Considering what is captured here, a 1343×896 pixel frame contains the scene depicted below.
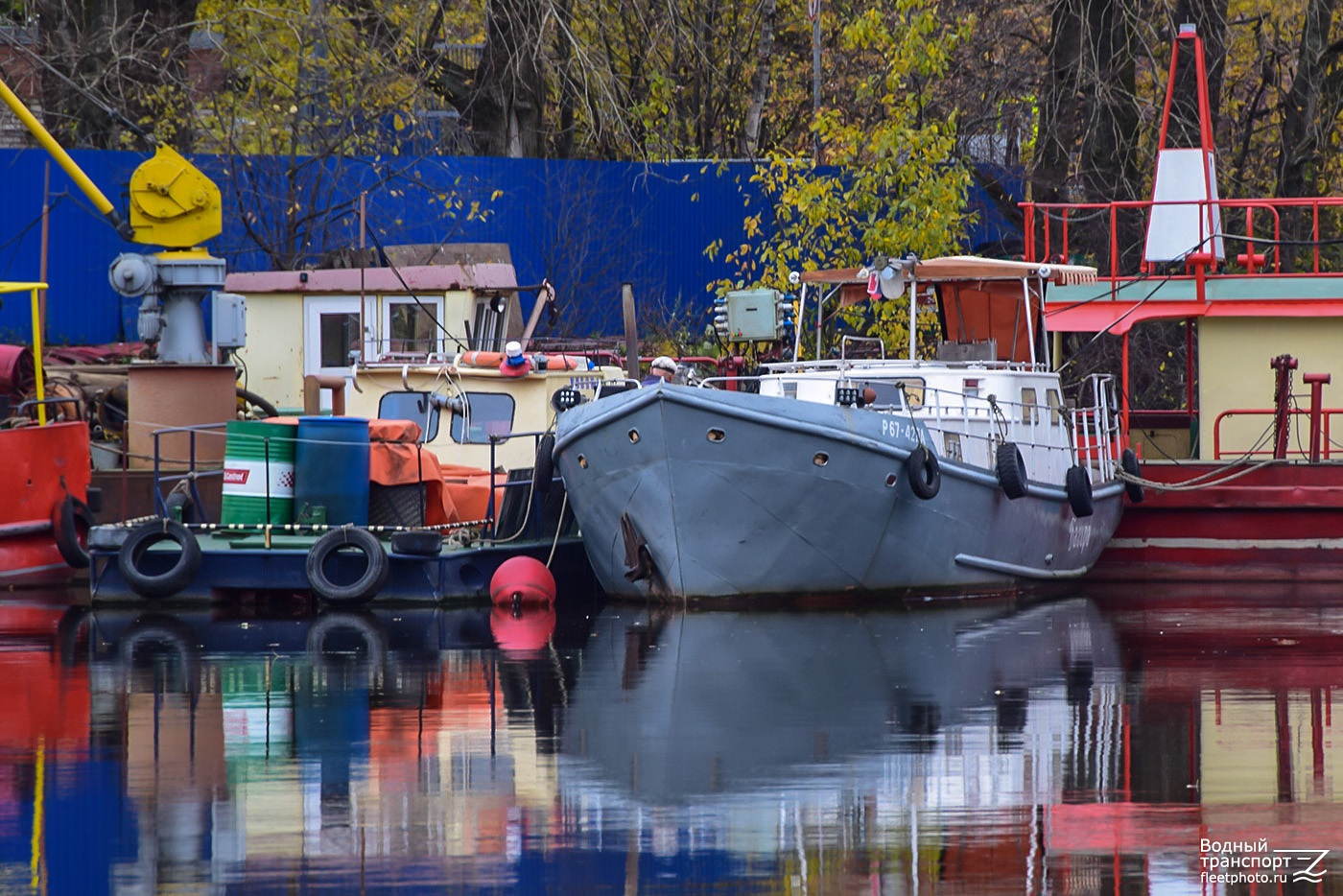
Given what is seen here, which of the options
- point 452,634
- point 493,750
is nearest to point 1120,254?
point 452,634

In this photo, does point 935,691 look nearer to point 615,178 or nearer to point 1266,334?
point 1266,334

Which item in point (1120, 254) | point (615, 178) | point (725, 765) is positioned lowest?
point (725, 765)

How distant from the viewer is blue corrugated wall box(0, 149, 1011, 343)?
2583 cm

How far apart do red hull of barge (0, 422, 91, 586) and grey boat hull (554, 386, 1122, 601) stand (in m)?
4.87

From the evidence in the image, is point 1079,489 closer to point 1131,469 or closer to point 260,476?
point 1131,469

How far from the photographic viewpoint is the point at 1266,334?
2014cm

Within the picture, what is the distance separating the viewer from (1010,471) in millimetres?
16922

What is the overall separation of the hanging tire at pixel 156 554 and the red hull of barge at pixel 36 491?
5.64 feet

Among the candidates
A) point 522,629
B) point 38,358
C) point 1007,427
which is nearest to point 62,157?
point 38,358

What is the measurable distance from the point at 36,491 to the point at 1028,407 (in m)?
9.60

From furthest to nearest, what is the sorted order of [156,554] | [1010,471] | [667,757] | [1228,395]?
[1228,395] → [1010,471] → [156,554] → [667,757]

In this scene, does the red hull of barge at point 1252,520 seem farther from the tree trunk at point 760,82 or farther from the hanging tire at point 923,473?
the tree trunk at point 760,82

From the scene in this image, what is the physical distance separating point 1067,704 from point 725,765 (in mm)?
2906

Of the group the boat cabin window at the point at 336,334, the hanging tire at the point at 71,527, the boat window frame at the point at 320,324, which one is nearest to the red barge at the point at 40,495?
the hanging tire at the point at 71,527
